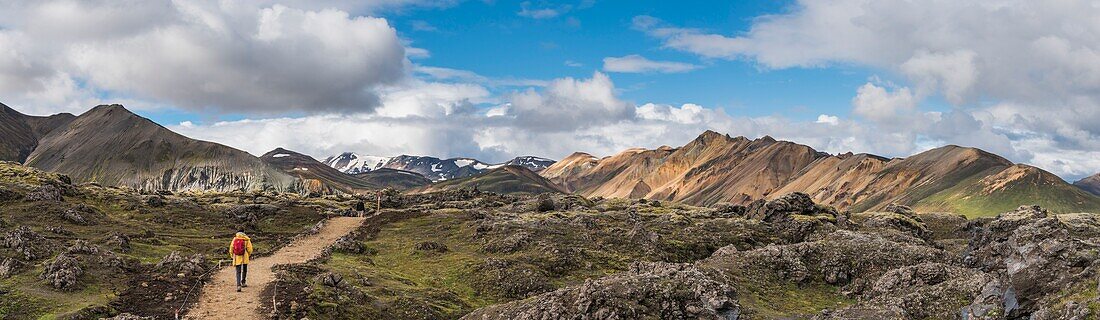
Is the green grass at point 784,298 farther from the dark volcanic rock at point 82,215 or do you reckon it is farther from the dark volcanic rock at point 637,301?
the dark volcanic rock at point 82,215

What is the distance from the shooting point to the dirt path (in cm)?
3606

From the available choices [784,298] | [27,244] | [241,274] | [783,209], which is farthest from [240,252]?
[783,209]

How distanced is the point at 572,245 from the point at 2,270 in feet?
159

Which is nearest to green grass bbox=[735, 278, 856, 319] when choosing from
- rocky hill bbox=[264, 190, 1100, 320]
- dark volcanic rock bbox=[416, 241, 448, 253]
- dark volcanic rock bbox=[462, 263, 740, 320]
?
rocky hill bbox=[264, 190, 1100, 320]

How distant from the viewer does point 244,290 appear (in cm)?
4153

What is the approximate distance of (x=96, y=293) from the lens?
3944 cm

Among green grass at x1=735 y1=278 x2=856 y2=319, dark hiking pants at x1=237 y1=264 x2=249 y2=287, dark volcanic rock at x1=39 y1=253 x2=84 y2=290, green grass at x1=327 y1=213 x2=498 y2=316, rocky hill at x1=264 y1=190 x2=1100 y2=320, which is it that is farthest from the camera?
green grass at x1=327 y1=213 x2=498 y2=316

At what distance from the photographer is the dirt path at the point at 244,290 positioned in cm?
3606

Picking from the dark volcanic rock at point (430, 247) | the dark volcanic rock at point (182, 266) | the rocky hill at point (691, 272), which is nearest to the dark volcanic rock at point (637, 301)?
the rocky hill at point (691, 272)

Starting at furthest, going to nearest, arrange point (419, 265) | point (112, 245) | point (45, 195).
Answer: point (45, 195) < point (419, 265) < point (112, 245)

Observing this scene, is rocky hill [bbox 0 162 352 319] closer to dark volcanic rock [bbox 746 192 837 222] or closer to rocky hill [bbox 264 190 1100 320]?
rocky hill [bbox 264 190 1100 320]

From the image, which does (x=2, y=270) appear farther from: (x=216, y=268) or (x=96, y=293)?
(x=216, y=268)

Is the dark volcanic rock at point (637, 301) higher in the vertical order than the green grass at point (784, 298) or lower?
higher

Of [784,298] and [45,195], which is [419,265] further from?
[45,195]
